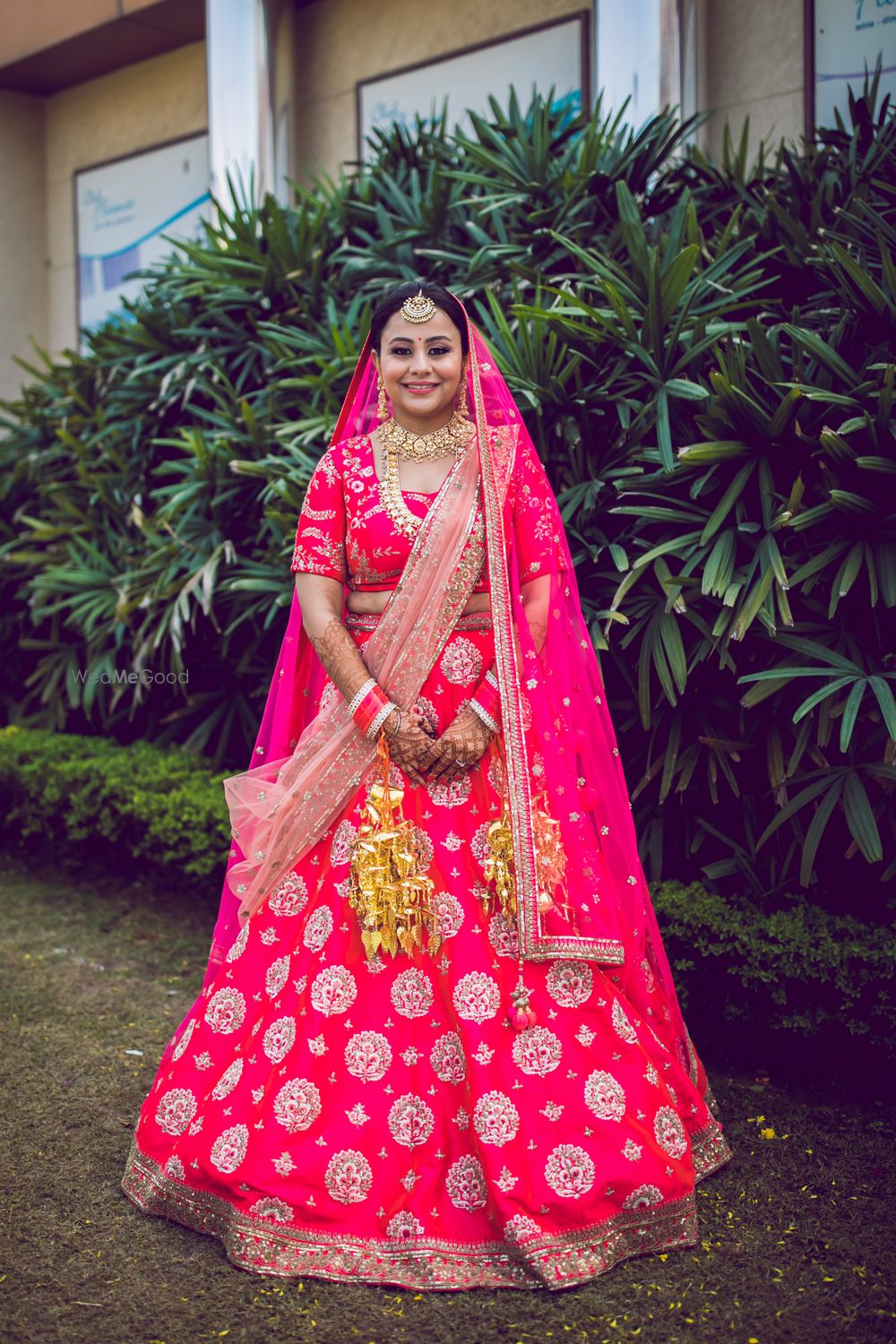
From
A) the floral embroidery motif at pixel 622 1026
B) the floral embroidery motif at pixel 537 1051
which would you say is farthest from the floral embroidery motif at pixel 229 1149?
the floral embroidery motif at pixel 622 1026

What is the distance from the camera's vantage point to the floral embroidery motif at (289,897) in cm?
277

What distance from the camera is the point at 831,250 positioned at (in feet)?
11.5

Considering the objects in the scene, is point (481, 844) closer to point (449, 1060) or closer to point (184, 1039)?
point (449, 1060)

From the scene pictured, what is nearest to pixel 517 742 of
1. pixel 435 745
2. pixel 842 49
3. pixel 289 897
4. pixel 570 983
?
pixel 435 745

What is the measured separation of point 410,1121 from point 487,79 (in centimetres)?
607

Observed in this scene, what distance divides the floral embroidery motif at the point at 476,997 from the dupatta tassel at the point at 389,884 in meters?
0.10

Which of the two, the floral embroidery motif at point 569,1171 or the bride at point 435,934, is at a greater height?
the bride at point 435,934

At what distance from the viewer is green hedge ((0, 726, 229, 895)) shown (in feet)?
16.2

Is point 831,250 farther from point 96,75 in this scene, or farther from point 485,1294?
point 96,75

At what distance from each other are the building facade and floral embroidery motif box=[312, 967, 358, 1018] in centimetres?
439

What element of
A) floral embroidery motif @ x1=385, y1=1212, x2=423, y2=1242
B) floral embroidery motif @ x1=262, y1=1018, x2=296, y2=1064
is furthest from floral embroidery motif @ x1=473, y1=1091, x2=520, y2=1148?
floral embroidery motif @ x1=262, y1=1018, x2=296, y2=1064

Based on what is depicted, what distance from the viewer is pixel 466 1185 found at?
247 cm

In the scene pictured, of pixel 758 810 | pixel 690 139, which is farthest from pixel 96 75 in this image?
pixel 758 810

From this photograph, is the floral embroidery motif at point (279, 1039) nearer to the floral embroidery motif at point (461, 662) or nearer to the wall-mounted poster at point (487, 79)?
the floral embroidery motif at point (461, 662)
